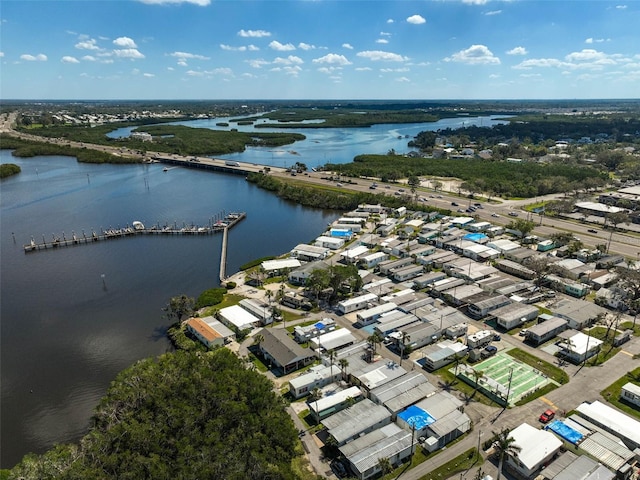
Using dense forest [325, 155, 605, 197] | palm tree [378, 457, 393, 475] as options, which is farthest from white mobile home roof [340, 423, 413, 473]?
dense forest [325, 155, 605, 197]

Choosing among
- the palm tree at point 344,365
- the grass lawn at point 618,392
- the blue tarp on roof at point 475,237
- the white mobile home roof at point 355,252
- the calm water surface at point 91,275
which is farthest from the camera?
the blue tarp on roof at point 475,237

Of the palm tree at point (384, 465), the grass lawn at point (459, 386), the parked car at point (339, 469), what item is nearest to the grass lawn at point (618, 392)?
the grass lawn at point (459, 386)

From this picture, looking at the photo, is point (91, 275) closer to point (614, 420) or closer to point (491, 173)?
point (614, 420)

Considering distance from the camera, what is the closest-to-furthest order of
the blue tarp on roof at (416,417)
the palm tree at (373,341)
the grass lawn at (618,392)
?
the blue tarp on roof at (416,417), the grass lawn at (618,392), the palm tree at (373,341)

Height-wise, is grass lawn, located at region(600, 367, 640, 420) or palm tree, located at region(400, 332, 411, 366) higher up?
palm tree, located at region(400, 332, 411, 366)

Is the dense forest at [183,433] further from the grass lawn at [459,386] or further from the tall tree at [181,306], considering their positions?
the grass lawn at [459,386]

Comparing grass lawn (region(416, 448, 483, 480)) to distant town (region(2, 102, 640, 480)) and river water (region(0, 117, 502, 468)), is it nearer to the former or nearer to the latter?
distant town (region(2, 102, 640, 480))
